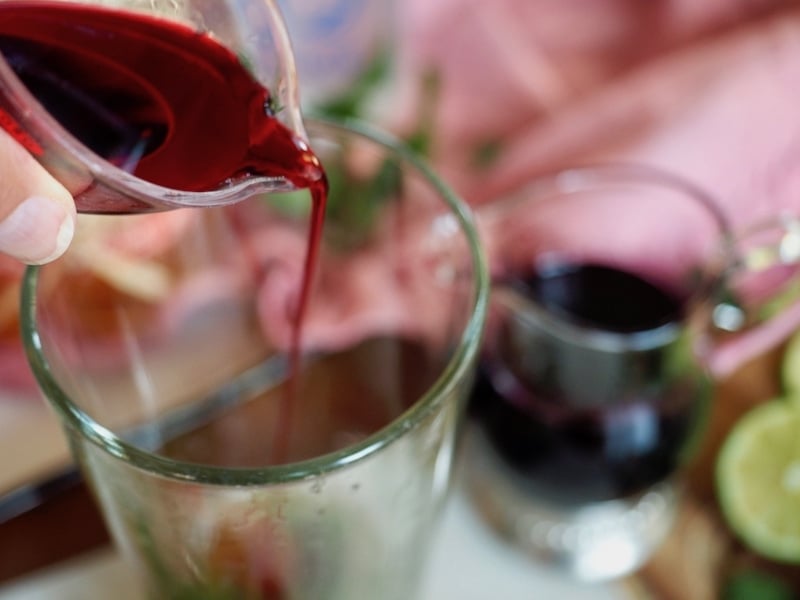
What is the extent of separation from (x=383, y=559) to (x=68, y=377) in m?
0.16

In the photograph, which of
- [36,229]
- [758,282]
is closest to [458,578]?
[758,282]

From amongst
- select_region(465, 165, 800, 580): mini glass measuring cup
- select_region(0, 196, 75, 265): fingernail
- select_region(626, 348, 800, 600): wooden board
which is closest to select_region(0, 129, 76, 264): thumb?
A: select_region(0, 196, 75, 265): fingernail

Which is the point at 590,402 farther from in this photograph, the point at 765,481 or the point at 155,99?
the point at 155,99

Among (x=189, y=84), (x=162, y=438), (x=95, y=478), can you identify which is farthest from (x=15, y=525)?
(x=189, y=84)

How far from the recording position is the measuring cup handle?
565 millimetres

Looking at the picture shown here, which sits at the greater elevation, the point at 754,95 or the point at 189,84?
the point at 189,84

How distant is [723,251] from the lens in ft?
1.86

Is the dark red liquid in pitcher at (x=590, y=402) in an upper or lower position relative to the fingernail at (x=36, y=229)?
lower

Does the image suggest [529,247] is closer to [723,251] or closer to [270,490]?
[723,251]

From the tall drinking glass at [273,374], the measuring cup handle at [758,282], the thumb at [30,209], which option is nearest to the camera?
the thumb at [30,209]

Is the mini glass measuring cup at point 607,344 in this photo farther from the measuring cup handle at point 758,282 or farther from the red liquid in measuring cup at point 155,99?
the red liquid in measuring cup at point 155,99

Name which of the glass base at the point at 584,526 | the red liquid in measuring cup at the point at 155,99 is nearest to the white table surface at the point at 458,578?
the glass base at the point at 584,526

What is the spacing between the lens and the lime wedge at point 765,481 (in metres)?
0.58

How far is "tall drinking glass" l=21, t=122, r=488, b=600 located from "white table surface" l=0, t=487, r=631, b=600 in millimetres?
63
